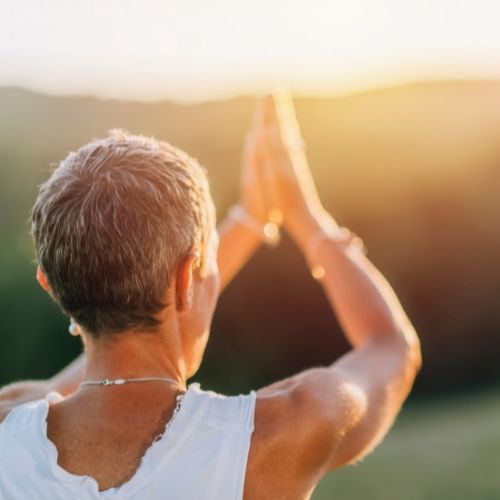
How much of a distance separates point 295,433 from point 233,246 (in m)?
1.04

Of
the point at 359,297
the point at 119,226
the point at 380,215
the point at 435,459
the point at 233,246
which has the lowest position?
the point at 435,459

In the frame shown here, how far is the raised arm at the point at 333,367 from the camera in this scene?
168cm

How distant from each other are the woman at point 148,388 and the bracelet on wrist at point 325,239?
1.48 feet

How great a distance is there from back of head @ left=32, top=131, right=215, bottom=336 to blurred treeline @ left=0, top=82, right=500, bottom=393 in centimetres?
821

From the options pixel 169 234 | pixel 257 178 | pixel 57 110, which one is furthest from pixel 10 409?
pixel 57 110

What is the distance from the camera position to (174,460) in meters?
1.63

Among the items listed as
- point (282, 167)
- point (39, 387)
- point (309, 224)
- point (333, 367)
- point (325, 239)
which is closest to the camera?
point (333, 367)

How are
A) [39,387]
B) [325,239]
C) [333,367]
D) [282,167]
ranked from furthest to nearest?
[282,167], [325,239], [39,387], [333,367]

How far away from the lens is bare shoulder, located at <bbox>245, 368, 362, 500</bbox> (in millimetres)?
1646

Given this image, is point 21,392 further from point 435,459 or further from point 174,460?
point 435,459

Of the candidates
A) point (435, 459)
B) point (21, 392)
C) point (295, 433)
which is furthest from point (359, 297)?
point (435, 459)

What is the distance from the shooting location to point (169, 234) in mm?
1652

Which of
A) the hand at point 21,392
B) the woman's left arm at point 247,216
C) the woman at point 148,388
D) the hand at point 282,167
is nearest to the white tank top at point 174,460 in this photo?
the woman at point 148,388

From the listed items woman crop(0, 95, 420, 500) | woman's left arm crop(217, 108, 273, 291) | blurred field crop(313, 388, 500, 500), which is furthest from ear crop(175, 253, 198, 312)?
blurred field crop(313, 388, 500, 500)
